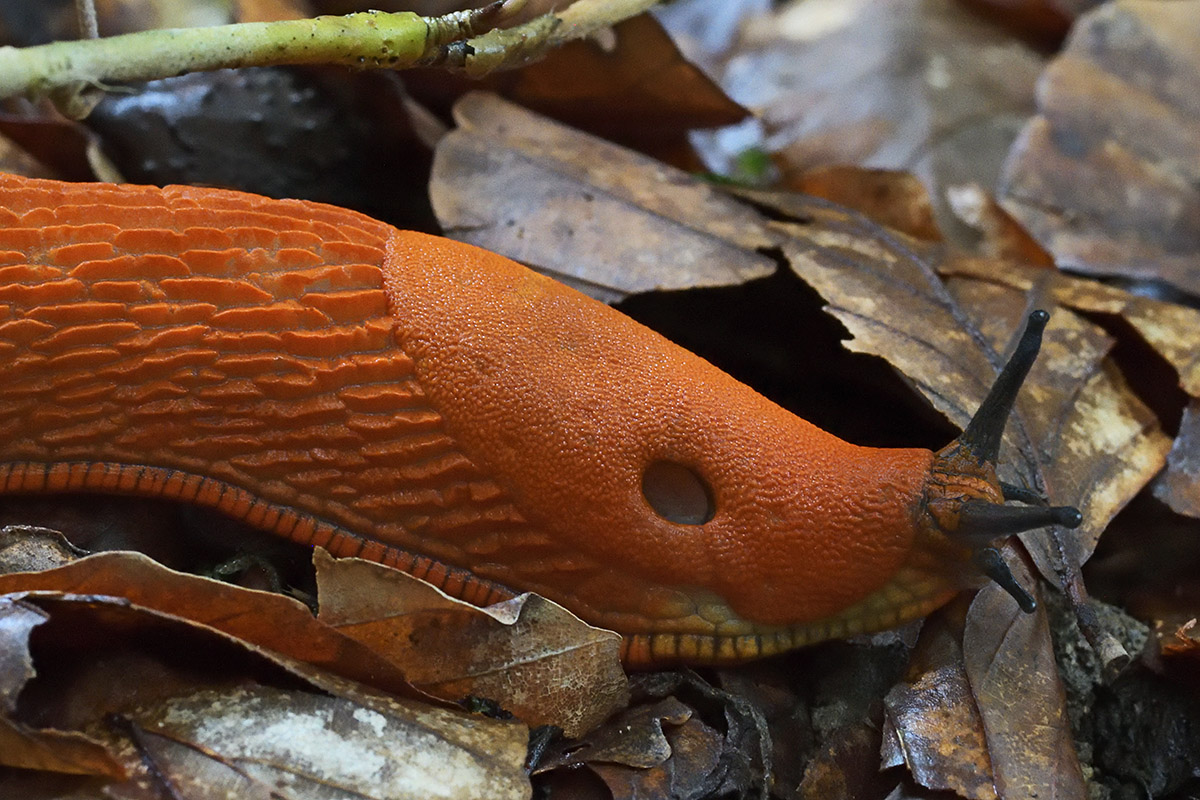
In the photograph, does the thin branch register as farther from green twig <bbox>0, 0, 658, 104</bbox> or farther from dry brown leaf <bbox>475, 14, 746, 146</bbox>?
dry brown leaf <bbox>475, 14, 746, 146</bbox>

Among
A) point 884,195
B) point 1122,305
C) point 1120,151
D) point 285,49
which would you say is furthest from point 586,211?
point 1120,151

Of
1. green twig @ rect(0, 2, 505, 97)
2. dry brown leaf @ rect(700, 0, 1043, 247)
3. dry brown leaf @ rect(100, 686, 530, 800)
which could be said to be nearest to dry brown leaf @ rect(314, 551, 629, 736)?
dry brown leaf @ rect(100, 686, 530, 800)

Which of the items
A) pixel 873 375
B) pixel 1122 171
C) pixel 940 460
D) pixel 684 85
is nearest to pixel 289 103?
pixel 684 85

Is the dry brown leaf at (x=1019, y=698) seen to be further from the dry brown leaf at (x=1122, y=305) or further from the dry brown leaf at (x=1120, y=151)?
the dry brown leaf at (x=1120, y=151)

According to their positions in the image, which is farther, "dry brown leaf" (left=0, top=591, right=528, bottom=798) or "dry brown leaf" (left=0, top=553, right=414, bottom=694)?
"dry brown leaf" (left=0, top=553, right=414, bottom=694)

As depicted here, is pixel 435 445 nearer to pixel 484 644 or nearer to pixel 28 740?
pixel 484 644
